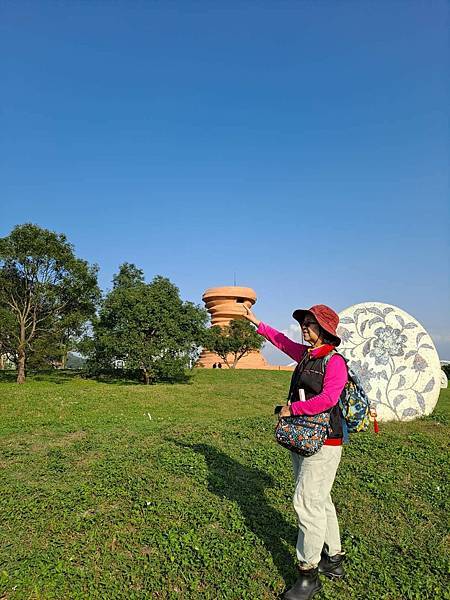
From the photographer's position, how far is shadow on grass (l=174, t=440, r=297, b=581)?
4.32 m

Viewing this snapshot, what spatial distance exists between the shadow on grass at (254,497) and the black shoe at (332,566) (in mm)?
259

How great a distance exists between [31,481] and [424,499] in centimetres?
481

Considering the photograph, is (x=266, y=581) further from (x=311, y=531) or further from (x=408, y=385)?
(x=408, y=385)

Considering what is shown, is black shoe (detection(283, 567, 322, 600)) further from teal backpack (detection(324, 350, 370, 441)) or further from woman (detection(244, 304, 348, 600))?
teal backpack (detection(324, 350, 370, 441))

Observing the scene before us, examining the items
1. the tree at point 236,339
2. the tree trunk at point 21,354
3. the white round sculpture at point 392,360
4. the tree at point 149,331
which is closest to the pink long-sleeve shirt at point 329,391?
the white round sculpture at point 392,360

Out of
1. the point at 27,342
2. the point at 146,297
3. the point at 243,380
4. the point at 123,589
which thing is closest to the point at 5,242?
the point at 27,342

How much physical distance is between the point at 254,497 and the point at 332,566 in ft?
5.54

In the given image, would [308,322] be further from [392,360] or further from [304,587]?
[392,360]

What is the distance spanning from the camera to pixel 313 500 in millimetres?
3506

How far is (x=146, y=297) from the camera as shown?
20547 mm

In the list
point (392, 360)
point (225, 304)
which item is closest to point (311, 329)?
point (392, 360)

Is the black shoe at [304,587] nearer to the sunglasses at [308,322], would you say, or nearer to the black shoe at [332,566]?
the black shoe at [332,566]

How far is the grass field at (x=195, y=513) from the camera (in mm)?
3840

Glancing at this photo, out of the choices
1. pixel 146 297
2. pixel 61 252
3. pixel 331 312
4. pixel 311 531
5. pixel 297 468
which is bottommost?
pixel 311 531
